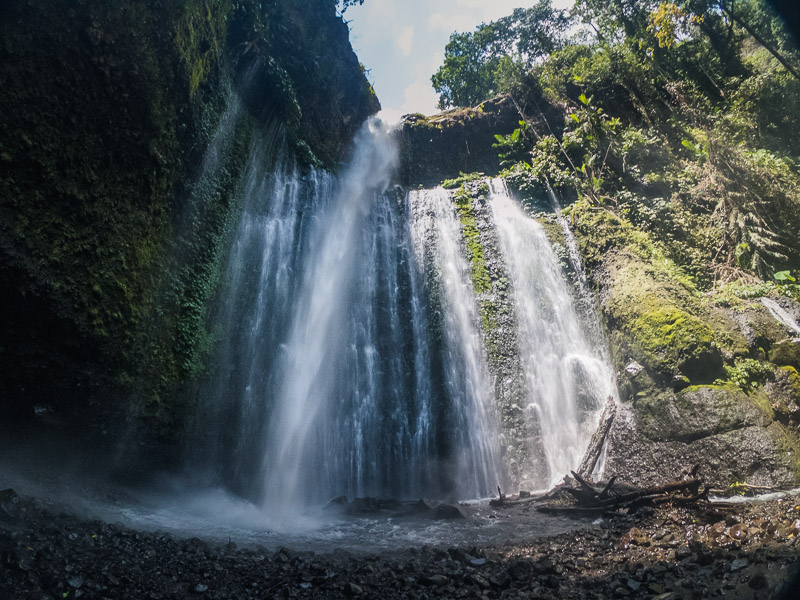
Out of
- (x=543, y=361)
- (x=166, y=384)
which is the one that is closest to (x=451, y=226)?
(x=543, y=361)

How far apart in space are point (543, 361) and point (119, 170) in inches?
373

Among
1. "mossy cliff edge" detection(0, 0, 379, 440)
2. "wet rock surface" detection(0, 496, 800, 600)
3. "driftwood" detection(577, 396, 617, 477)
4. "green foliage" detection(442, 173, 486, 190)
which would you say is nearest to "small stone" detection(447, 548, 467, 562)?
"wet rock surface" detection(0, 496, 800, 600)

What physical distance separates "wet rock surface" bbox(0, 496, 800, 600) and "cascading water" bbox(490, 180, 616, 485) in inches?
162

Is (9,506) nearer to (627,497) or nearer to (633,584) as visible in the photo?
(633,584)

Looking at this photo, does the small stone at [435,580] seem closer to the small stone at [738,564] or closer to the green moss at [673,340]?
the small stone at [738,564]

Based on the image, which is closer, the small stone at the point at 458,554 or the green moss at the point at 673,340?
the small stone at the point at 458,554

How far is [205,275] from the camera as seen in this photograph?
8.81m

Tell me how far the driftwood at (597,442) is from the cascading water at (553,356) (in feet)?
1.04

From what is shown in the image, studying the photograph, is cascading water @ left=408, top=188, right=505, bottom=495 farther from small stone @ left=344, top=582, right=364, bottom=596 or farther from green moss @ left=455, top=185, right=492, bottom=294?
small stone @ left=344, top=582, right=364, bottom=596

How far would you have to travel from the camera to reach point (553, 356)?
10.4 metres

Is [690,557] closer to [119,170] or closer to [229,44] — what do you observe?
[119,170]

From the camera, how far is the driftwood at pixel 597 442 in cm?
836

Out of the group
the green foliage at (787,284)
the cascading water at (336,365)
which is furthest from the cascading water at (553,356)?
the green foliage at (787,284)

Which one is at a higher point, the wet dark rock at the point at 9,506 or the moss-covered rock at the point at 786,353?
the moss-covered rock at the point at 786,353
